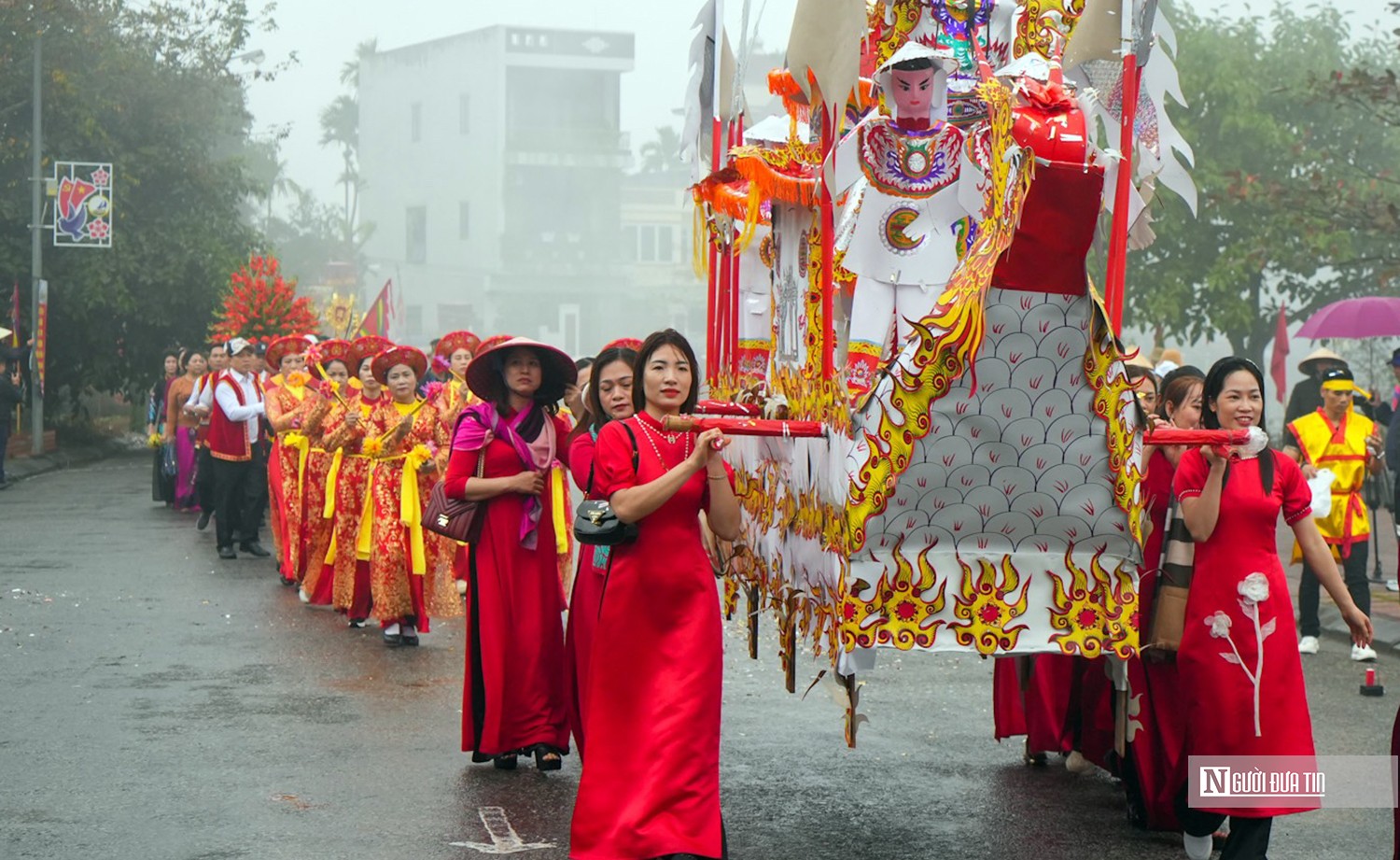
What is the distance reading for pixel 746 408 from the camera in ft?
22.4

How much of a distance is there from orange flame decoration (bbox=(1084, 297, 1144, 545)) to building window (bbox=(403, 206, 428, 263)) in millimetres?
67963

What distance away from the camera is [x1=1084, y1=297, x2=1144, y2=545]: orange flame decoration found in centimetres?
520

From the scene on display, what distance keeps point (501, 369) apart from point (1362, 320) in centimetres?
1028

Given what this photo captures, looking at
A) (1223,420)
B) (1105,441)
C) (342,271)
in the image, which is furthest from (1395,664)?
(342,271)

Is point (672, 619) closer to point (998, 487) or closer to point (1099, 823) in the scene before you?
point (998, 487)

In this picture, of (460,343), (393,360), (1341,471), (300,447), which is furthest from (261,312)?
(1341,471)

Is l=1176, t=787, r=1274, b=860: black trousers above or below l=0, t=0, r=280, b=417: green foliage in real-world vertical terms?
below

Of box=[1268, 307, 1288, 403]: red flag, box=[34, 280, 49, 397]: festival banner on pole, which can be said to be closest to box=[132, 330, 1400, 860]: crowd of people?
box=[1268, 307, 1288, 403]: red flag

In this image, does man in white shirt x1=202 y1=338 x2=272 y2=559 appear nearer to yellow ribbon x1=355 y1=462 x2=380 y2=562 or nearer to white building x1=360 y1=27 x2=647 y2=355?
yellow ribbon x1=355 y1=462 x2=380 y2=562

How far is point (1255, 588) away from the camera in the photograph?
580cm

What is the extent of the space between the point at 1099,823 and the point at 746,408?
2084 millimetres

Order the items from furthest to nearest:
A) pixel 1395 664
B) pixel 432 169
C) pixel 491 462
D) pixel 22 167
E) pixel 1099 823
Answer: pixel 432 169
pixel 22 167
pixel 1395 664
pixel 491 462
pixel 1099 823

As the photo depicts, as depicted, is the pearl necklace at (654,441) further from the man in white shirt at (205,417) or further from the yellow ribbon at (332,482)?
the man in white shirt at (205,417)

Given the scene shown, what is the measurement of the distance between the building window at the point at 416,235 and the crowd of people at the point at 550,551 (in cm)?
5990
